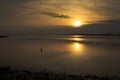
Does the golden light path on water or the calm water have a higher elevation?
the golden light path on water

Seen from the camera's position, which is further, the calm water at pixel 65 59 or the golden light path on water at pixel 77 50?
the golden light path on water at pixel 77 50

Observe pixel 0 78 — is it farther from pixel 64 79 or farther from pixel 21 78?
pixel 64 79

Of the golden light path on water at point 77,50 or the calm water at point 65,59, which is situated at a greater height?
the golden light path on water at point 77,50

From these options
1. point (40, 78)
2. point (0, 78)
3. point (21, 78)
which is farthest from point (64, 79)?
point (0, 78)

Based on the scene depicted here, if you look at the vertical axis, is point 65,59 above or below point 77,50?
below

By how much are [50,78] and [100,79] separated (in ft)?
11.7

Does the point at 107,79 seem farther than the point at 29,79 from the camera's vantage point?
Yes

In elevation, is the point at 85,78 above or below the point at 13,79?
above

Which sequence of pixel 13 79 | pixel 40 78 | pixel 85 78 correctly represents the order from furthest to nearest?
1. pixel 85 78
2. pixel 40 78
3. pixel 13 79

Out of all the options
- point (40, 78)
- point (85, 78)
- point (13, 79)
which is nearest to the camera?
point (13, 79)

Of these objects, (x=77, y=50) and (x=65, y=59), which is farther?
(x=77, y=50)

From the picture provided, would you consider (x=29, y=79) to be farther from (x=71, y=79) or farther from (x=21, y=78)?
(x=71, y=79)

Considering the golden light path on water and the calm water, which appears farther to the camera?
the golden light path on water

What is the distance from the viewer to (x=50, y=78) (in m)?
16.9
